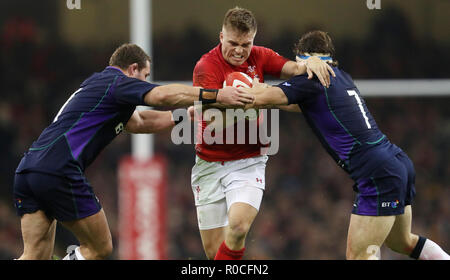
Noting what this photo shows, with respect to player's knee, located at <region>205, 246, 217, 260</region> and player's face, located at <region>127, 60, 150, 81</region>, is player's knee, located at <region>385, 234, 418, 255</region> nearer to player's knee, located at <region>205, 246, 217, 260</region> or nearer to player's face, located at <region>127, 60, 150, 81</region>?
player's knee, located at <region>205, 246, 217, 260</region>

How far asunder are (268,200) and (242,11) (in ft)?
20.7

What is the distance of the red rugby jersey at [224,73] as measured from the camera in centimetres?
598

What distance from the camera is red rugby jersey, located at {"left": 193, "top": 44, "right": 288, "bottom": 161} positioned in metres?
5.98

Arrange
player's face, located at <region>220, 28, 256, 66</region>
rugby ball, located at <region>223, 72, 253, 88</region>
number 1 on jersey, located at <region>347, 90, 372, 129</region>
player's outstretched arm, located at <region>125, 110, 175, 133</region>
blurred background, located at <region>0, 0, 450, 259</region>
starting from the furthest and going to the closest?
blurred background, located at <region>0, 0, 450, 259</region> → player's outstretched arm, located at <region>125, 110, 175, 133</region> → player's face, located at <region>220, 28, 256, 66</region> → rugby ball, located at <region>223, 72, 253, 88</region> → number 1 on jersey, located at <region>347, 90, 372, 129</region>

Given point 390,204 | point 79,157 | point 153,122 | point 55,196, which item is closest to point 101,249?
point 55,196

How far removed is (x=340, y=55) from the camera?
1212 centimetres

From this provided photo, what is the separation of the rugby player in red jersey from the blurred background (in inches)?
214

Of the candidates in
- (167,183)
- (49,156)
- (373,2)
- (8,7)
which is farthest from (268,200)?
(49,156)

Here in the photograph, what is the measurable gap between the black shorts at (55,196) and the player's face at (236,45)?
1497mm

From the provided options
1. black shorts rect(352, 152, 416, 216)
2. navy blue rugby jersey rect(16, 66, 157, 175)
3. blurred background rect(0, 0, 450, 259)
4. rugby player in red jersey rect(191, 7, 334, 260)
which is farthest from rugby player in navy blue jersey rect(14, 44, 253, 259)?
blurred background rect(0, 0, 450, 259)

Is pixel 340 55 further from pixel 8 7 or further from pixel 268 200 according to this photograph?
pixel 8 7

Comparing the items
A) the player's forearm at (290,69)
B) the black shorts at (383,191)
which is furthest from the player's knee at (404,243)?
the player's forearm at (290,69)
